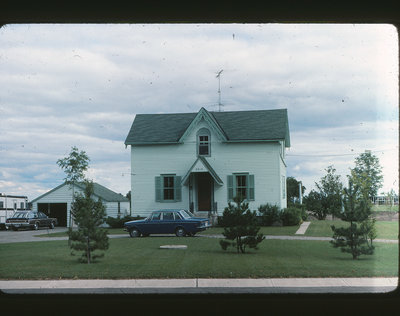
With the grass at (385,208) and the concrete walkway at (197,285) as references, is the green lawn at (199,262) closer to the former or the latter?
the concrete walkway at (197,285)

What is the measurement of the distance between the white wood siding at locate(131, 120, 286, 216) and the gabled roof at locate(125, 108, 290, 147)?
261 mm

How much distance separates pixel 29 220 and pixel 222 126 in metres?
8.14

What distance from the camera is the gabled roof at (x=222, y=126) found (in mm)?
17023

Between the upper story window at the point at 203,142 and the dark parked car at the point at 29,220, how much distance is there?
6.59 metres

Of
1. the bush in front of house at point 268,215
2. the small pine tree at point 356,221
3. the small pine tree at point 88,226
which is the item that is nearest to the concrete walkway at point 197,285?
the small pine tree at point 88,226

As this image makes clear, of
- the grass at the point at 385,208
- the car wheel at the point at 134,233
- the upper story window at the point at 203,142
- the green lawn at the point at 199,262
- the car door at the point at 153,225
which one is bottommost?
the green lawn at the point at 199,262

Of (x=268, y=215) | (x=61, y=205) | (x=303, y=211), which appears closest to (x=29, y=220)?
(x=61, y=205)

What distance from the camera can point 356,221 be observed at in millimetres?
9000

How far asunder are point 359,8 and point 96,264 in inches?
277

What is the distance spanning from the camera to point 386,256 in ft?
32.2

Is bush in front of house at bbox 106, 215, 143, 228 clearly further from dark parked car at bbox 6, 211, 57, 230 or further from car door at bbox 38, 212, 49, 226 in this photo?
car door at bbox 38, 212, 49, 226

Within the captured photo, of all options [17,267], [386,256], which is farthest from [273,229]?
[17,267]

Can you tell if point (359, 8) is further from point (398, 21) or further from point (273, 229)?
point (273, 229)
